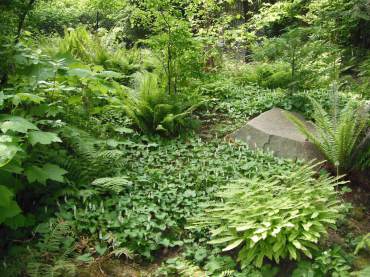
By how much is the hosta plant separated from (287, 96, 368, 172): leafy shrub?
722 mm

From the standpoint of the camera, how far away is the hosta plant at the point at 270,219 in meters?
3.05

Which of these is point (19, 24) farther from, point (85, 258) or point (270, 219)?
point (270, 219)

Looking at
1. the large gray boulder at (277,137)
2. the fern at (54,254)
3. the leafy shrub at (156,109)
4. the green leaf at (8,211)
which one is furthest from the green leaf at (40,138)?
the large gray boulder at (277,137)

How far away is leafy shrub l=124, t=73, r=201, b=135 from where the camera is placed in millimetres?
5199

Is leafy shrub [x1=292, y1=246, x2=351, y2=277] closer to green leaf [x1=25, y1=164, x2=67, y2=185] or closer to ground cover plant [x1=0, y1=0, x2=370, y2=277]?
ground cover plant [x1=0, y1=0, x2=370, y2=277]

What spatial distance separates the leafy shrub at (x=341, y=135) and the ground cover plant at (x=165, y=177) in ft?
0.05

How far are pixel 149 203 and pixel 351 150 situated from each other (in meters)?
2.26

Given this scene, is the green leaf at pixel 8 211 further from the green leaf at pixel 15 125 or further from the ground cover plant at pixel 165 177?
the green leaf at pixel 15 125

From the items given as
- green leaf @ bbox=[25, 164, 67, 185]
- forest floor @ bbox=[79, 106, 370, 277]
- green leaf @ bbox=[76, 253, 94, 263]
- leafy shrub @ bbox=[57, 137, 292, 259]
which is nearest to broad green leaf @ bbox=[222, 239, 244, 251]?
forest floor @ bbox=[79, 106, 370, 277]

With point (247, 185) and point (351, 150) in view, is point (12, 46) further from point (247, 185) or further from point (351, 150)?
point (351, 150)

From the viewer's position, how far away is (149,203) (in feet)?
12.4

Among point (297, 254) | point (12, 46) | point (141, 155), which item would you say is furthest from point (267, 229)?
point (12, 46)

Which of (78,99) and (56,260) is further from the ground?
(78,99)

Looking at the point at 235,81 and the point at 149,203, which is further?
the point at 235,81
